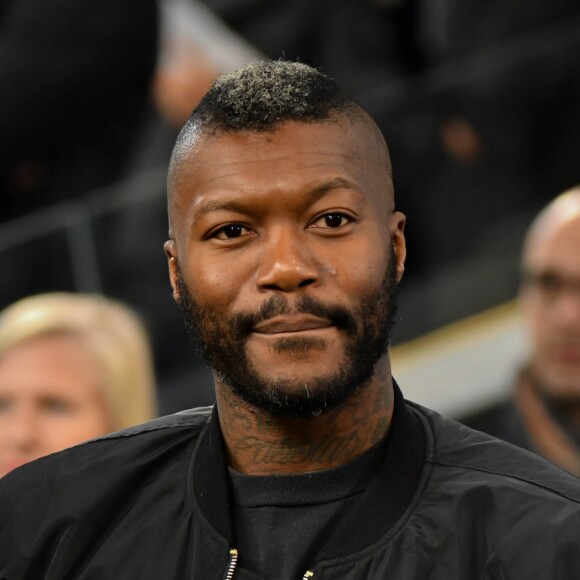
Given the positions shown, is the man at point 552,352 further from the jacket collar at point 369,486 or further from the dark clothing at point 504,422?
the jacket collar at point 369,486

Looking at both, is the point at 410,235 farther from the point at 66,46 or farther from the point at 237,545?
the point at 237,545

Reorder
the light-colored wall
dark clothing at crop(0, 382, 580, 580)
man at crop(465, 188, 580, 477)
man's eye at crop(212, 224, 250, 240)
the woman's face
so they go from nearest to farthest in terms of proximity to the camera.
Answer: dark clothing at crop(0, 382, 580, 580)
man's eye at crop(212, 224, 250, 240)
the woman's face
man at crop(465, 188, 580, 477)
the light-colored wall

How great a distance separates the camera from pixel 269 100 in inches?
69.8

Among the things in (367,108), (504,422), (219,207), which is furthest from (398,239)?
(367,108)

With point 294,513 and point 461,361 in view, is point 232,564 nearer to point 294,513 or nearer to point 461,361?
point 294,513

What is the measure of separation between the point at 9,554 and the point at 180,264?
468 mm

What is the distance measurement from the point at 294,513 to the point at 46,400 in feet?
4.83

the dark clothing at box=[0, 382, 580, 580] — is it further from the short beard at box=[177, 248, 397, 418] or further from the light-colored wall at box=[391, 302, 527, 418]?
the light-colored wall at box=[391, 302, 527, 418]

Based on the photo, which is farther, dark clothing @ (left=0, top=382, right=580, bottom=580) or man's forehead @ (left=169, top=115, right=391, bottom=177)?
man's forehead @ (left=169, top=115, right=391, bottom=177)

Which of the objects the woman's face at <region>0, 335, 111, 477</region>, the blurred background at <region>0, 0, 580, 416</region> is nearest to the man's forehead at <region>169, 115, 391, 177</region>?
the woman's face at <region>0, 335, 111, 477</region>

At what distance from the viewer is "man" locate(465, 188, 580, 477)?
11.9 ft

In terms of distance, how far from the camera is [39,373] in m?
3.16

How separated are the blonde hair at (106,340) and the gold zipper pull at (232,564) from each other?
1.35 metres

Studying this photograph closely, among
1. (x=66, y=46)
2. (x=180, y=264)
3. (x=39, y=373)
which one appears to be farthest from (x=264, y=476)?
(x=66, y=46)
